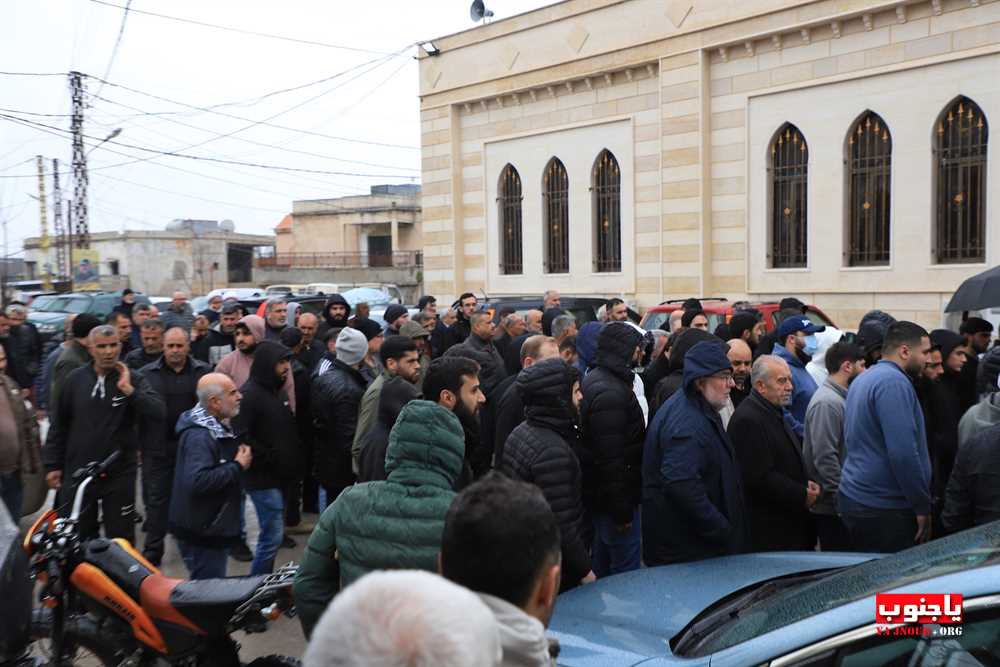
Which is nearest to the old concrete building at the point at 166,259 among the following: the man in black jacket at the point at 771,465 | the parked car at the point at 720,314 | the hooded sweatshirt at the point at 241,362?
the parked car at the point at 720,314

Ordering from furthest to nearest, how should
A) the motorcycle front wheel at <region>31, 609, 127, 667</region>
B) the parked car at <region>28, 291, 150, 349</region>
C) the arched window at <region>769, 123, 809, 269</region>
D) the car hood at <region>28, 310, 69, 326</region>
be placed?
the parked car at <region>28, 291, 150, 349</region>
the car hood at <region>28, 310, 69, 326</region>
the arched window at <region>769, 123, 809, 269</region>
the motorcycle front wheel at <region>31, 609, 127, 667</region>

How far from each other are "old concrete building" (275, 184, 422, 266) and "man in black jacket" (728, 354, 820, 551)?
51.7m

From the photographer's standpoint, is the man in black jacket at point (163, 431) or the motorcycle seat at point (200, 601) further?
the man in black jacket at point (163, 431)

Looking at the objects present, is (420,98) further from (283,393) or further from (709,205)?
(283,393)

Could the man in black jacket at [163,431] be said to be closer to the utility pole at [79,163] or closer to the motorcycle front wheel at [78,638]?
the motorcycle front wheel at [78,638]

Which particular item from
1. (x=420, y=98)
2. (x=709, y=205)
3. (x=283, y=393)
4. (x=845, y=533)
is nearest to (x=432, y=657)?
(x=845, y=533)

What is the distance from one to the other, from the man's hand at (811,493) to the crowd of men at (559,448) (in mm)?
24

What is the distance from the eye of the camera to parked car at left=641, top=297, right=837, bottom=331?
13.1 m

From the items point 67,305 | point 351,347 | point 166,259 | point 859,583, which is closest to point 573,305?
point 351,347

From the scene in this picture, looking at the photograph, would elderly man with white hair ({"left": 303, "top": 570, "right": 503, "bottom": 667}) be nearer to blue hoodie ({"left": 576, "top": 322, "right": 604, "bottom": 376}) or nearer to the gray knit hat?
the gray knit hat

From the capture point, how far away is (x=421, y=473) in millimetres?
3074

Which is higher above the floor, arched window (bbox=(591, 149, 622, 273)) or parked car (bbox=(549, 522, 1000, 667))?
arched window (bbox=(591, 149, 622, 273))

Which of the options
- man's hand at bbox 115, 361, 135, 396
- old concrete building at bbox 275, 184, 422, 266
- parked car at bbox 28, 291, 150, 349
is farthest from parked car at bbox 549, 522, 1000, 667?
old concrete building at bbox 275, 184, 422, 266

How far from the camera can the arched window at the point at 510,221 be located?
25.3 meters
